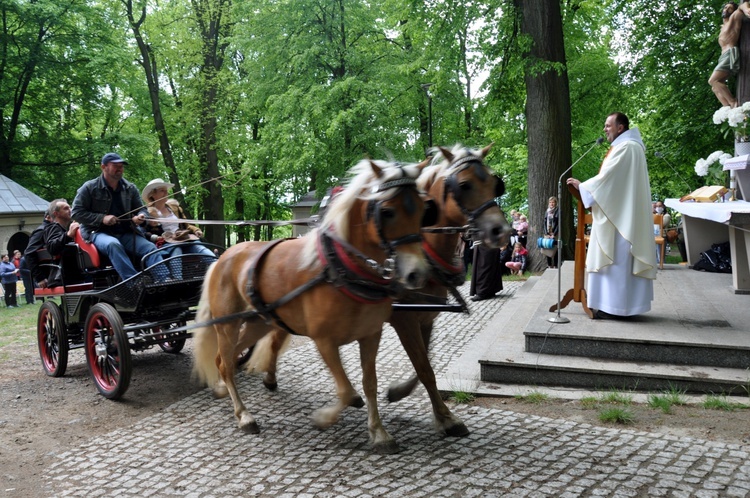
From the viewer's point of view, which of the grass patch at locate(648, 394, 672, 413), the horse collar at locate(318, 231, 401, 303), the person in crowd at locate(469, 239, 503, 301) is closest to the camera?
the horse collar at locate(318, 231, 401, 303)

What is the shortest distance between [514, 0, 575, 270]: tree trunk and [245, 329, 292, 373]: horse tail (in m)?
8.32

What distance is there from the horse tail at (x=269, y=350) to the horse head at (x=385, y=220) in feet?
7.04

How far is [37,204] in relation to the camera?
23.6 metres

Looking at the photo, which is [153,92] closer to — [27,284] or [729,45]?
[27,284]

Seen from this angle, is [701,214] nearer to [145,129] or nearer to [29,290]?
[29,290]

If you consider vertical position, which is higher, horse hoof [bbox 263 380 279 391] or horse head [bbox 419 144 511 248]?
horse head [bbox 419 144 511 248]

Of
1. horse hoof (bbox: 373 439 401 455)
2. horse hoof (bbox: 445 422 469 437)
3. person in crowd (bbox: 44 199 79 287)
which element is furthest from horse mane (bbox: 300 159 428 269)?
person in crowd (bbox: 44 199 79 287)

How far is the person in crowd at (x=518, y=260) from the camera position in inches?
561

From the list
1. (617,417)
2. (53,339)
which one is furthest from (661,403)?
(53,339)

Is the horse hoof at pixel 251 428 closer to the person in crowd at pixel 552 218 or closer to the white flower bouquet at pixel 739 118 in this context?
the white flower bouquet at pixel 739 118

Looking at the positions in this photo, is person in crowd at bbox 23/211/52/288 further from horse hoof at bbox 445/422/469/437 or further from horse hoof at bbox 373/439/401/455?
horse hoof at bbox 445/422/469/437

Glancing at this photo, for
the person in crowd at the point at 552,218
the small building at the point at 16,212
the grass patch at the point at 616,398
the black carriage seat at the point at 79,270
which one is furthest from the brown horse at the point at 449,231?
the small building at the point at 16,212

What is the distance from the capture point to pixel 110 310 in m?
5.87

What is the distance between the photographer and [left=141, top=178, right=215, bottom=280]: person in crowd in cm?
659
